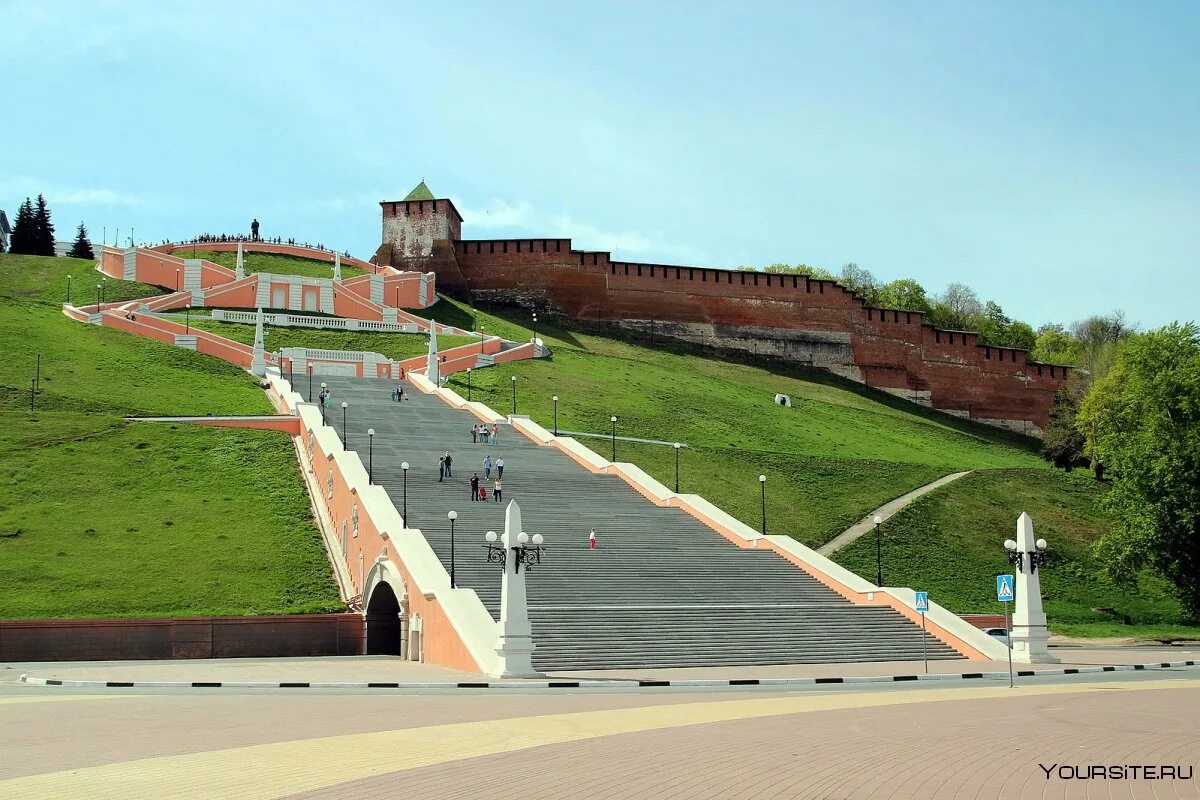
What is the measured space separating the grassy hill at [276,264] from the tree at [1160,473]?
1690 inches

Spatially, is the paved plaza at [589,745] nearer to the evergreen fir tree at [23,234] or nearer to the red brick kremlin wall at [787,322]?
the red brick kremlin wall at [787,322]

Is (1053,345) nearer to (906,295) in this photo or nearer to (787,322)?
(906,295)

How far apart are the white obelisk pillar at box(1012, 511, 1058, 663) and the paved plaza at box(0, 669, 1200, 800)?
261 inches

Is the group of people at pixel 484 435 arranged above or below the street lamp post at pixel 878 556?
above

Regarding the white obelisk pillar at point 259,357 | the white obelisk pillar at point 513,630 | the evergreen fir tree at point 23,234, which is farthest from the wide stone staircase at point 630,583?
the evergreen fir tree at point 23,234

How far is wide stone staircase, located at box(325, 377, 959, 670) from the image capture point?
21891 mm

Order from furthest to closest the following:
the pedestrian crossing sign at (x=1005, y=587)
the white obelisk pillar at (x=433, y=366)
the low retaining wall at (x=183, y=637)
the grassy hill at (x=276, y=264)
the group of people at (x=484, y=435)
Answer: the grassy hill at (x=276, y=264) → the white obelisk pillar at (x=433, y=366) → the group of people at (x=484, y=435) → the low retaining wall at (x=183, y=637) → the pedestrian crossing sign at (x=1005, y=587)

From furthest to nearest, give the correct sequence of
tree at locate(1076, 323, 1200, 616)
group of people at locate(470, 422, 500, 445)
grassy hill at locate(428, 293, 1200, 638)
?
group of people at locate(470, 422, 500, 445), grassy hill at locate(428, 293, 1200, 638), tree at locate(1076, 323, 1200, 616)

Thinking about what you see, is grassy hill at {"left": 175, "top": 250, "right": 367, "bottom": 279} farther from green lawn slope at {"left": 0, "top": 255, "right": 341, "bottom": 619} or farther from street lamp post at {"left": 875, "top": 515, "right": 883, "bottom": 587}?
street lamp post at {"left": 875, "top": 515, "right": 883, "bottom": 587}

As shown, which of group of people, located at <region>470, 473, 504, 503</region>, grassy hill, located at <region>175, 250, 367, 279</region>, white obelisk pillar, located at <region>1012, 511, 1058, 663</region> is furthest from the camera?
grassy hill, located at <region>175, 250, 367, 279</region>

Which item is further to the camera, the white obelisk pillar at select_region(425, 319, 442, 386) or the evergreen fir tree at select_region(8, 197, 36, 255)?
the evergreen fir tree at select_region(8, 197, 36, 255)

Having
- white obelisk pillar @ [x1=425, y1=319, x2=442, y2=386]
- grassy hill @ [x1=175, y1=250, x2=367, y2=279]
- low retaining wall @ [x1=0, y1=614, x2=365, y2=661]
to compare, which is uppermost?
grassy hill @ [x1=175, y1=250, x2=367, y2=279]

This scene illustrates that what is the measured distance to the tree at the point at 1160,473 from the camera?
108 feet

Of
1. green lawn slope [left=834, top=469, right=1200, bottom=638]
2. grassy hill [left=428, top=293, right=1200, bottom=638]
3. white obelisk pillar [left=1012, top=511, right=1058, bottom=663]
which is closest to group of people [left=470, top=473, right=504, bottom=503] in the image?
grassy hill [left=428, top=293, right=1200, bottom=638]
